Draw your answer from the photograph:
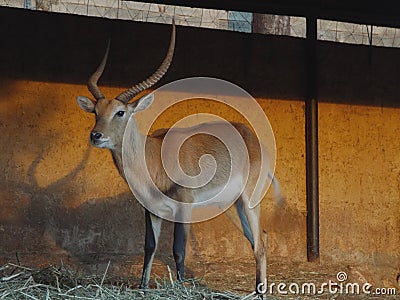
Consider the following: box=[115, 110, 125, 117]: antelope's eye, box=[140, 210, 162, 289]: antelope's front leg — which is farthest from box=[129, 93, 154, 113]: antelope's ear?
box=[140, 210, 162, 289]: antelope's front leg

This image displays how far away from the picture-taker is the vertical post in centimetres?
862

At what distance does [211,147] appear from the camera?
7.22 m

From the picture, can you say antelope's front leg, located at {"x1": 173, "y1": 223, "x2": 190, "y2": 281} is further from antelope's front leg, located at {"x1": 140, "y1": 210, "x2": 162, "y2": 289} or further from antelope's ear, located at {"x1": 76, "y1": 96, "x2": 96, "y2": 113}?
antelope's ear, located at {"x1": 76, "y1": 96, "x2": 96, "y2": 113}

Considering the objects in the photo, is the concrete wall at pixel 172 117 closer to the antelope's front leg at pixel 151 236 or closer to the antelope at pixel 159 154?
the antelope at pixel 159 154

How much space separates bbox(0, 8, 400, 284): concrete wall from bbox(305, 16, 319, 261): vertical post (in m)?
0.08

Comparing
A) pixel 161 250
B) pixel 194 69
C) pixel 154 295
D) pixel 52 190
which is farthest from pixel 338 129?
pixel 154 295

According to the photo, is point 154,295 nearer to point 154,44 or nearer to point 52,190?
point 52,190

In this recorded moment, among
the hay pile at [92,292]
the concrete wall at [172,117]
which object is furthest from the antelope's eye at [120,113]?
the concrete wall at [172,117]

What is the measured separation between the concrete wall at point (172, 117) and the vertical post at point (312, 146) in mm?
82

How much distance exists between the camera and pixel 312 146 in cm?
874

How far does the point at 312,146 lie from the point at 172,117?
1.54 m

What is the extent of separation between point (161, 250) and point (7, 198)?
1578mm

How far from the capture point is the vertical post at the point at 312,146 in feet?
28.3

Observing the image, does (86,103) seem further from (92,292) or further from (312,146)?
(312,146)
